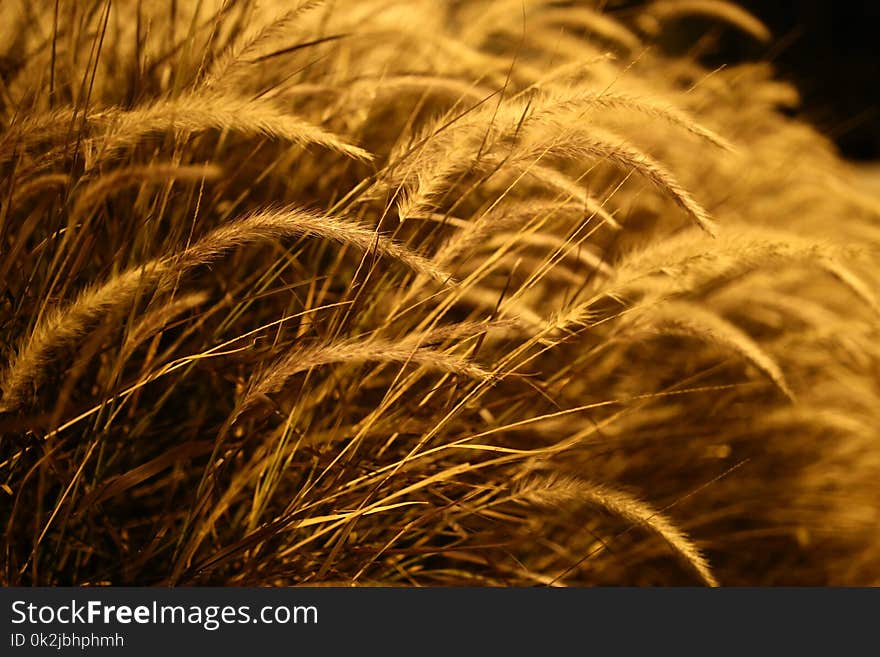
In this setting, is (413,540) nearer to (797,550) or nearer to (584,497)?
(584,497)

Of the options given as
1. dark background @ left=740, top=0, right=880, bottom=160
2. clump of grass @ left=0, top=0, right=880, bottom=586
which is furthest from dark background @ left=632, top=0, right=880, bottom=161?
clump of grass @ left=0, top=0, right=880, bottom=586

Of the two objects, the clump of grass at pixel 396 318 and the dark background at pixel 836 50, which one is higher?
the dark background at pixel 836 50

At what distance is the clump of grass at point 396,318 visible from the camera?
978mm

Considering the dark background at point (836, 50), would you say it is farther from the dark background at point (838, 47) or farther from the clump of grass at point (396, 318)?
the clump of grass at point (396, 318)

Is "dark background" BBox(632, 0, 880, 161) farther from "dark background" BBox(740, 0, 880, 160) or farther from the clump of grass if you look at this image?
the clump of grass

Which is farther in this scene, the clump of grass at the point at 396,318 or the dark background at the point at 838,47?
the dark background at the point at 838,47

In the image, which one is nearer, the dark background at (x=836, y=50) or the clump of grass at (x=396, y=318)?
the clump of grass at (x=396, y=318)

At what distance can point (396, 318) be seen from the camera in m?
1.10

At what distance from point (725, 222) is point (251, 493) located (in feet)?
3.85

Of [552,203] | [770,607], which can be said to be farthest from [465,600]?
[552,203]

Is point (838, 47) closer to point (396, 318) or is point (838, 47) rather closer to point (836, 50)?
point (836, 50)

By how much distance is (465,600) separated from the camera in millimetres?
1095

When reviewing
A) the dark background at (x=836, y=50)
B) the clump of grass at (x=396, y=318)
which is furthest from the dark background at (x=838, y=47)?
the clump of grass at (x=396, y=318)

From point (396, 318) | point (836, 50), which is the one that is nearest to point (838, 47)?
point (836, 50)
